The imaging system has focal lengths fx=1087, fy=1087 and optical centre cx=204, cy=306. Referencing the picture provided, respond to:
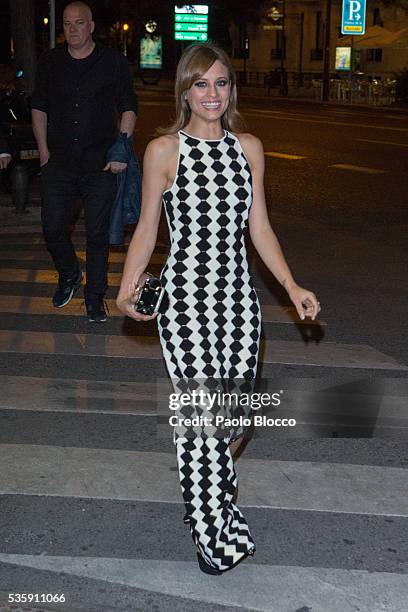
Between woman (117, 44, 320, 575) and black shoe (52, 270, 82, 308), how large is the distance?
4.17 meters

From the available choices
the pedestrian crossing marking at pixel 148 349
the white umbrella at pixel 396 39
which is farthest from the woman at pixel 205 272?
the white umbrella at pixel 396 39

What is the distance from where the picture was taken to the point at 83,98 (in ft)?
24.0

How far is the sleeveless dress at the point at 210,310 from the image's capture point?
3.74 meters

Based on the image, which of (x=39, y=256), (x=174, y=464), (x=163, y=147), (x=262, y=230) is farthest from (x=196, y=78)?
(x=39, y=256)

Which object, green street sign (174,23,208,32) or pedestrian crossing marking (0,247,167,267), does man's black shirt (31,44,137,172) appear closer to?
pedestrian crossing marking (0,247,167,267)

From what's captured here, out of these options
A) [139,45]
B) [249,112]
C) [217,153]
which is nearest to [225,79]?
[217,153]


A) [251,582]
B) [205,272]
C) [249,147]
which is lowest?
[251,582]

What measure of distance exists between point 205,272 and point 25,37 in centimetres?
1344

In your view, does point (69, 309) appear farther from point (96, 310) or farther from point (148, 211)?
point (148, 211)

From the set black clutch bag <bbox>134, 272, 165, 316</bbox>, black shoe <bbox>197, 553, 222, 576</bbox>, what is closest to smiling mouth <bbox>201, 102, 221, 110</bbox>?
black clutch bag <bbox>134, 272, 165, 316</bbox>

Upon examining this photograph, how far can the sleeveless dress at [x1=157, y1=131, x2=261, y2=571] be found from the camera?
3.74 meters

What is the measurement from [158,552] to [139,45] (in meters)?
69.7

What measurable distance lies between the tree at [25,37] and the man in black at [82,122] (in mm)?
A: 9335

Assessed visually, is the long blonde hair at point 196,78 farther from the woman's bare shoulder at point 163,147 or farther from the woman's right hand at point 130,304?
the woman's right hand at point 130,304
